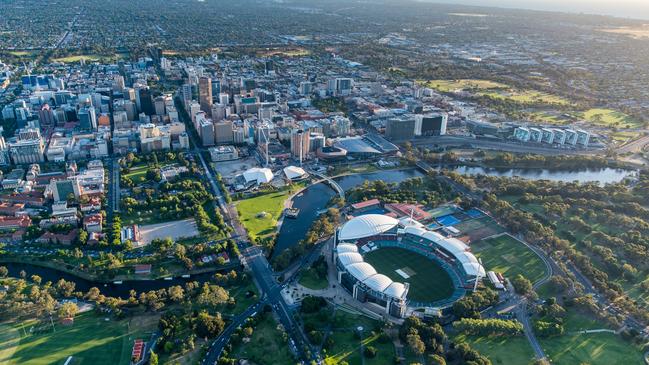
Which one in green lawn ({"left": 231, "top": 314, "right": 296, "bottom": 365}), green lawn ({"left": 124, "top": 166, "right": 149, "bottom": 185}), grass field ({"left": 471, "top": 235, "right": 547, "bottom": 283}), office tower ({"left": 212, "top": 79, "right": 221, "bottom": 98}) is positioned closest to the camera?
green lawn ({"left": 231, "top": 314, "right": 296, "bottom": 365})

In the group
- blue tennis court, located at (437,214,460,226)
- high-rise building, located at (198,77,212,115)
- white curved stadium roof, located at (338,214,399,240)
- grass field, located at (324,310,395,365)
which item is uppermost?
high-rise building, located at (198,77,212,115)

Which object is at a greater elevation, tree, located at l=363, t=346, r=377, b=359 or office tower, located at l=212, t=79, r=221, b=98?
office tower, located at l=212, t=79, r=221, b=98

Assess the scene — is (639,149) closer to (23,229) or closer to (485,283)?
(485,283)

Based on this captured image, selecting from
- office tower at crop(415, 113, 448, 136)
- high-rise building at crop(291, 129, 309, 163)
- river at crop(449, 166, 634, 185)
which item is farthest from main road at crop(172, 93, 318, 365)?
office tower at crop(415, 113, 448, 136)

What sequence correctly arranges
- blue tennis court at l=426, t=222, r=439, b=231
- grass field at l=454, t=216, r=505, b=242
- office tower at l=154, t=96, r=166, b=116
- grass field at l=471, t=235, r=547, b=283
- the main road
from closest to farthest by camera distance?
the main road
grass field at l=471, t=235, r=547, b=283
grass field at l=454, t=216, r=505, b=242
blue tennis court at l=426, t=222, r=439, b=231
office tower at l=154, t=96, r=166, b=116

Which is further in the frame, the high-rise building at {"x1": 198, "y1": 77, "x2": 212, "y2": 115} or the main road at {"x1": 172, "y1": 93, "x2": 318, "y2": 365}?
the high-rise building at {"x1": 198, "y1": 77, "x2": 212, "y2": 115}

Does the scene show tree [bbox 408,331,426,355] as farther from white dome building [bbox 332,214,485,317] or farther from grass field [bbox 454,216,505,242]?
grass field [bbox 454,216,505,242]

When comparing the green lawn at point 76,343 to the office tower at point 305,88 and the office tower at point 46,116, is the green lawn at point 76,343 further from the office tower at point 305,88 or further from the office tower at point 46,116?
the office tower at point 305,88

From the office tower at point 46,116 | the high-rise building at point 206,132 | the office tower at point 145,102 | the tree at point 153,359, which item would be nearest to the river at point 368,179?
the tree at point 153,359
